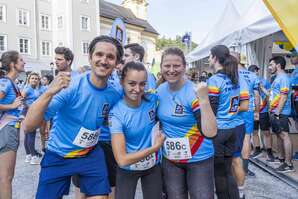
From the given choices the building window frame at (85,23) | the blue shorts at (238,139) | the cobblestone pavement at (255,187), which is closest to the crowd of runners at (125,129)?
the blue shorts at (238,139)

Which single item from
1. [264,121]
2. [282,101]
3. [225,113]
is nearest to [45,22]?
[264,121]

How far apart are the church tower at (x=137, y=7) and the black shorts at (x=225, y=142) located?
49637 millimetres

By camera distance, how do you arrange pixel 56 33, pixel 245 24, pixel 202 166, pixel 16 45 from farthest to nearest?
pixel 56 33 < pixel 16 45 < pixel 245 24 < pixel 202 166

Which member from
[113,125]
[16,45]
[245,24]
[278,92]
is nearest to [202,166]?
[113,125]

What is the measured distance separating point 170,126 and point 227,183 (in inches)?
45.0

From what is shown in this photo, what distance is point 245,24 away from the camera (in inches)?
247

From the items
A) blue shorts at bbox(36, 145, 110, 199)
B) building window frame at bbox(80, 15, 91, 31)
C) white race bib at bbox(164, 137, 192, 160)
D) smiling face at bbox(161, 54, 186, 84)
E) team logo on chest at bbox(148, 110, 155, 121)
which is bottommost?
blue shorts at bbox(36, 145, 110, 199)

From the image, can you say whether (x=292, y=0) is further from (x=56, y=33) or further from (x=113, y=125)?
(x=56, y=33)

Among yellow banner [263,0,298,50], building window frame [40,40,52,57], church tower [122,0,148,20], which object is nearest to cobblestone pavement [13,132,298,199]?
yellow banner [263,0,298,50]

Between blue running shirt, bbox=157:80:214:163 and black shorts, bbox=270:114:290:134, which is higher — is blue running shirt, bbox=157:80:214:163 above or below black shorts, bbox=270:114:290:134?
above

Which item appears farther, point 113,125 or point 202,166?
point 202,166

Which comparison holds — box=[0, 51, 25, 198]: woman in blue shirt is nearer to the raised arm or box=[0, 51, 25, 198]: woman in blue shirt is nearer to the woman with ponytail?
the raised arm

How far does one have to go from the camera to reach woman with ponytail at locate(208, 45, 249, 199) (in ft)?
11.2

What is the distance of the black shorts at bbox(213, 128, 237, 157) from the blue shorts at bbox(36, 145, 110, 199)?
139 cm
